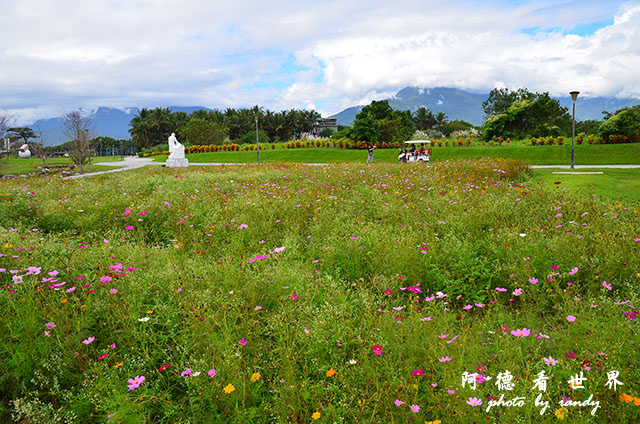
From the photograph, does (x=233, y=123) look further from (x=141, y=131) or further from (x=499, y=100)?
(x=499, y=100)

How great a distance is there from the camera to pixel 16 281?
3.34m

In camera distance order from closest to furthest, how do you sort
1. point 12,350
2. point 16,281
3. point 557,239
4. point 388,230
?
point 12,350, point 16,281, point 557,239, point 388,230

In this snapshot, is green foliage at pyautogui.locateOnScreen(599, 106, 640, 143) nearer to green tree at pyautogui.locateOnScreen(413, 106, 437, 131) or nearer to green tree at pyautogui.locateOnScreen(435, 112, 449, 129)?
green tree at pyautogui.locateOnScreen(435, 112, 449, 129)

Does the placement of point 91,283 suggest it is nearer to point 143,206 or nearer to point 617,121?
point 143,206

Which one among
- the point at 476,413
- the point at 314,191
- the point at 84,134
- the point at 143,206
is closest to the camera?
the point at 476,413

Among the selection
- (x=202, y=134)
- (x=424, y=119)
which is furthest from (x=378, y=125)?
(x=424, y=119)

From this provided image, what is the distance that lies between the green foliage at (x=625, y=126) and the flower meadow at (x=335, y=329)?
22.2 meters

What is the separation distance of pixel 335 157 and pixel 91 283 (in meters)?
25.5

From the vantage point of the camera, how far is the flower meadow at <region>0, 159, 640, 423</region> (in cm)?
235

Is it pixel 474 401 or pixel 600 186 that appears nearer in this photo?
pixel 474 401

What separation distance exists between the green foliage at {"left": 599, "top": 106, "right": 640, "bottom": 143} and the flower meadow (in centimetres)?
2222

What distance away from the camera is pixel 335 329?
9.72 ft

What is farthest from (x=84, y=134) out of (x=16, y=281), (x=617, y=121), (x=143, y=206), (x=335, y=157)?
(x=617, y=121)

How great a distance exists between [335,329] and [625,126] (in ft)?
93.2
